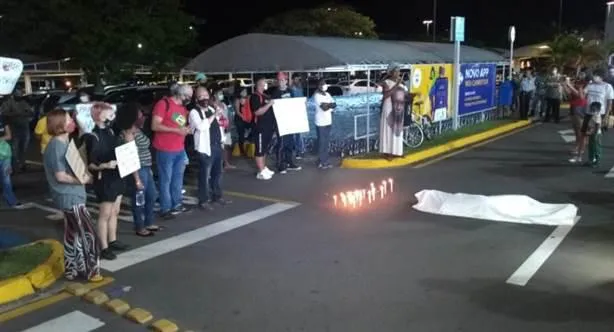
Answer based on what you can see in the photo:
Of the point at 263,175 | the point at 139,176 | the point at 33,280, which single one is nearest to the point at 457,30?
the point at 263,175

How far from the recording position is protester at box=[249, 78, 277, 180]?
1109 cm

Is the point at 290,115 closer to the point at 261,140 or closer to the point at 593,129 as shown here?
the point at 261,140

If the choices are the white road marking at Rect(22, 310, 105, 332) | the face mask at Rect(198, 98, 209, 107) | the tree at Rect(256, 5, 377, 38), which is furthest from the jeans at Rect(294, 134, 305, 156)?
the tree at Rect(256, 5, 377, 38)

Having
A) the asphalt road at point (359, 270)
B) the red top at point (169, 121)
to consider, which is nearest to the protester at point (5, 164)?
the asphalt road at point (359, 270)

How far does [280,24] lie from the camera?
51.8 m

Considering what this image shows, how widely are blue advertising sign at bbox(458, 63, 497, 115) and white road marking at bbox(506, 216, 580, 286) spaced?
36.2 ft

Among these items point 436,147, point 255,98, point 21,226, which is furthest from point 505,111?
point 21,226

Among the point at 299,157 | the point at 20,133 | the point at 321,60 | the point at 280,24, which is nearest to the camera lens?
the point at 20,133

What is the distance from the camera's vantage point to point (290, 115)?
1169cm

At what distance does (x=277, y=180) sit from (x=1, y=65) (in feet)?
19.5

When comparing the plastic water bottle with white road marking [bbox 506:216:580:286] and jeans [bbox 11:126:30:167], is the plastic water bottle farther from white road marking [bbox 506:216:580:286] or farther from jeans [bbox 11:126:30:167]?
jeans [bbox 11:126:30:167]

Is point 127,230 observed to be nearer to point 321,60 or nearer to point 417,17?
point 321,60

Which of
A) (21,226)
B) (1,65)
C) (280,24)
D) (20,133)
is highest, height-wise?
(280,24)

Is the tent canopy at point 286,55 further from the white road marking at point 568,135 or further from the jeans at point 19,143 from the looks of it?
the jeans at point 19,143
